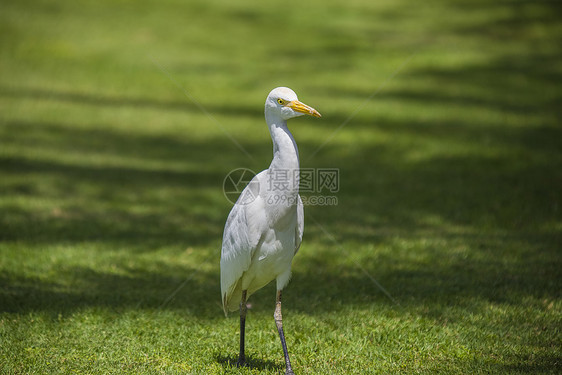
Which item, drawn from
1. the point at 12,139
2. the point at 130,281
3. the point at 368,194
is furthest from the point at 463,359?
the point at 12,139

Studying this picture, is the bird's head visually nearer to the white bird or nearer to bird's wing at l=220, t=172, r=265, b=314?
the white bird

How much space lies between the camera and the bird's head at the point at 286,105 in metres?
4.35

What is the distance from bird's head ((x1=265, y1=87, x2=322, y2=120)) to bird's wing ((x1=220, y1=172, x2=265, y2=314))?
560mm

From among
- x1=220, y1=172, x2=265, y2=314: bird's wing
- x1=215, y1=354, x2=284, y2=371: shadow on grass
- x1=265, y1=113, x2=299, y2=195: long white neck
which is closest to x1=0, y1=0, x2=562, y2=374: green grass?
x1=215, y1=354, x2=284, y2=371: shadow on grass

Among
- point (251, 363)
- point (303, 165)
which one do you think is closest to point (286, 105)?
point (251, 363)

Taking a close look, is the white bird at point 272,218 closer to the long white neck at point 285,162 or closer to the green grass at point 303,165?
the long white neck at point 285,162

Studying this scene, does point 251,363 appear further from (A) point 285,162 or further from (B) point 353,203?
(B) point 353,203

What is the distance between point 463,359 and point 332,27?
1607cm

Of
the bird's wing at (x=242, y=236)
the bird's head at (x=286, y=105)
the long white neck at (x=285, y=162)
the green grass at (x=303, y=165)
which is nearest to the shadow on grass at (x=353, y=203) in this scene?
the green grass at (x=303, y=165)

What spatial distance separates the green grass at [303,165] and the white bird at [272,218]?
0.83m

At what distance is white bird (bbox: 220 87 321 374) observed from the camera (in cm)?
432

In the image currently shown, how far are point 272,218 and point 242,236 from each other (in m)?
0.30

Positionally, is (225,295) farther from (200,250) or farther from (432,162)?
(432,162)

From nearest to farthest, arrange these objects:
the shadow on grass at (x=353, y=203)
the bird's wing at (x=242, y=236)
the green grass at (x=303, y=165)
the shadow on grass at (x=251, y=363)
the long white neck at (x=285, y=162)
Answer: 1. the long white neck at (x=285, y=162)
2. the bird's wing at (x=242, y=236)
3. the shadow on grass at (x=251, y=363)
4. the green grass at (x=303, y=165)
5. the shadow on grass at (x=353, y=203)
